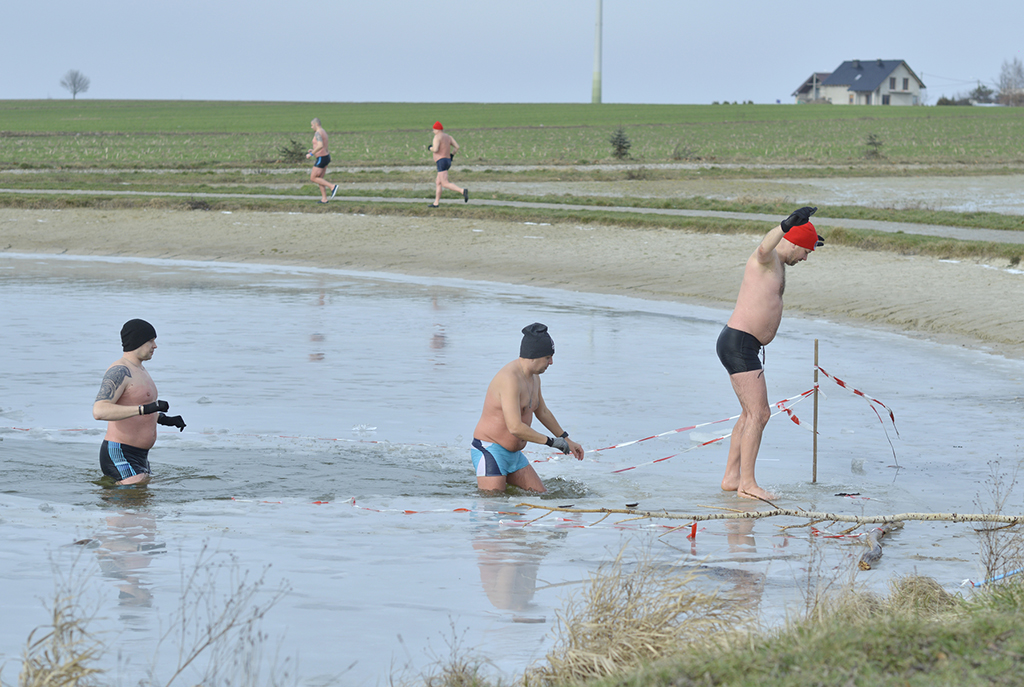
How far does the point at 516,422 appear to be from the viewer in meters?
7.96

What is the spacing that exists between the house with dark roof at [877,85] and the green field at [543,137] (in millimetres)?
25221

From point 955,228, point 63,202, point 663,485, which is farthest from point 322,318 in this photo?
point 63,202

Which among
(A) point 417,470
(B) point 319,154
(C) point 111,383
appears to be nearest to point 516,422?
(A) point 417,470

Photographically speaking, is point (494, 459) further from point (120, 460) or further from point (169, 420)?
point (120, 460)

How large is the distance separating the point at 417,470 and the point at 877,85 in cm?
13401

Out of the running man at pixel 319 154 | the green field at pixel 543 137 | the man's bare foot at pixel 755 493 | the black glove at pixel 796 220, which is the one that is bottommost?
the man's bare foot at pixel 755 493

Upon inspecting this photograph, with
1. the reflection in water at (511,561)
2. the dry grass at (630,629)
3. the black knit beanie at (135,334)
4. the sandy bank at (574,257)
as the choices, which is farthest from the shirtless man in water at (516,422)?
the sandy bank at (574,257)

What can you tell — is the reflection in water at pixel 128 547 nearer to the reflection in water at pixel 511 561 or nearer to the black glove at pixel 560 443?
the reflection in water at pixel 511 561

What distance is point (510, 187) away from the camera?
107ft

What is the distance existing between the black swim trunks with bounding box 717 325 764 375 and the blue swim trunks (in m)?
1.50

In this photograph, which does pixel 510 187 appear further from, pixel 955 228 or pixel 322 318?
pixel 322 318

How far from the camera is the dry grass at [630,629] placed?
4.64 m

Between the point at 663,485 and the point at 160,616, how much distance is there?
3.90 m

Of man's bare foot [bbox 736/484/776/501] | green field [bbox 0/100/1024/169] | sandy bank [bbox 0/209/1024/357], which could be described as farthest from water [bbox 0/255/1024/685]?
green field [bbox 0/100/1024/169]
